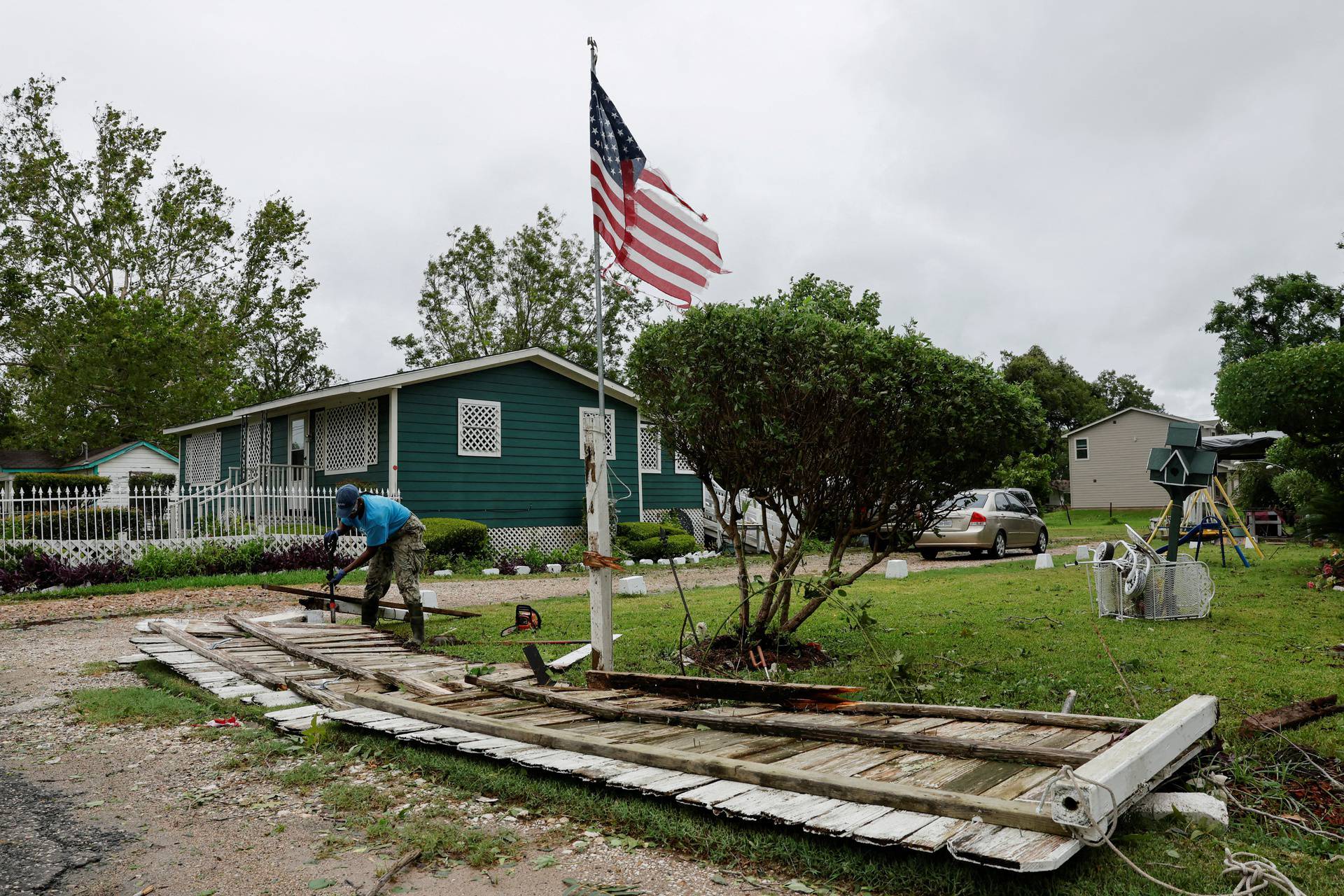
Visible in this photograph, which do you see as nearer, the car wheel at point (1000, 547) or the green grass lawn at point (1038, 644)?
the green grass lawn at point (1038, 644)

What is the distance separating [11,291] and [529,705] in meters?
→ 30.3

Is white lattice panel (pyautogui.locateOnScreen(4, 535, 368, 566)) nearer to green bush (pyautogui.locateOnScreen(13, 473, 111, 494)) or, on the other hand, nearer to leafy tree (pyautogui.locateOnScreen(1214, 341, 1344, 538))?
leafy tree (pyautogui.locateOnScreen(1214, 341, 1344, 538))

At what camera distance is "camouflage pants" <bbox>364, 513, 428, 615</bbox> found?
9227 mm

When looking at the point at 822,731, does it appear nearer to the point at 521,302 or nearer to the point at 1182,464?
the point at 1182,464

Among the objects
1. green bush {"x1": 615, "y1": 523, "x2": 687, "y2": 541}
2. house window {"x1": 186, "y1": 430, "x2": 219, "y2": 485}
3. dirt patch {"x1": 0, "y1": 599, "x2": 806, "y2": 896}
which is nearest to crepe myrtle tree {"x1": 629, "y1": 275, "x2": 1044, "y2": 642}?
Answer: dirt patch {"x1": 0, "y1": 599, "x2": 806, "y2": 896}

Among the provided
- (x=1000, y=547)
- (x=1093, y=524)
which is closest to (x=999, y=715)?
(x=1000, y=547)

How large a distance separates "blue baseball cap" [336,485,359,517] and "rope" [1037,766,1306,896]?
24.0 ft

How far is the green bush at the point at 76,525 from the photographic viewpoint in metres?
15.9

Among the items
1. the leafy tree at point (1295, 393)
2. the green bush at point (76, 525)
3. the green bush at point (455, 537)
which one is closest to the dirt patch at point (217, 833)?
the green bush at point (76, 525)

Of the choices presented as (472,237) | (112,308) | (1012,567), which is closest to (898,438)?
(1012,567)

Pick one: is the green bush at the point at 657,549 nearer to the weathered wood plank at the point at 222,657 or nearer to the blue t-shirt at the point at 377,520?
the blue t-shirt at the point at 377,520

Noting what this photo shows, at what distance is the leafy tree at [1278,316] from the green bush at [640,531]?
4182 centimetres

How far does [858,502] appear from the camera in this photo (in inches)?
278

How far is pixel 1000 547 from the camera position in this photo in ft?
65.5
